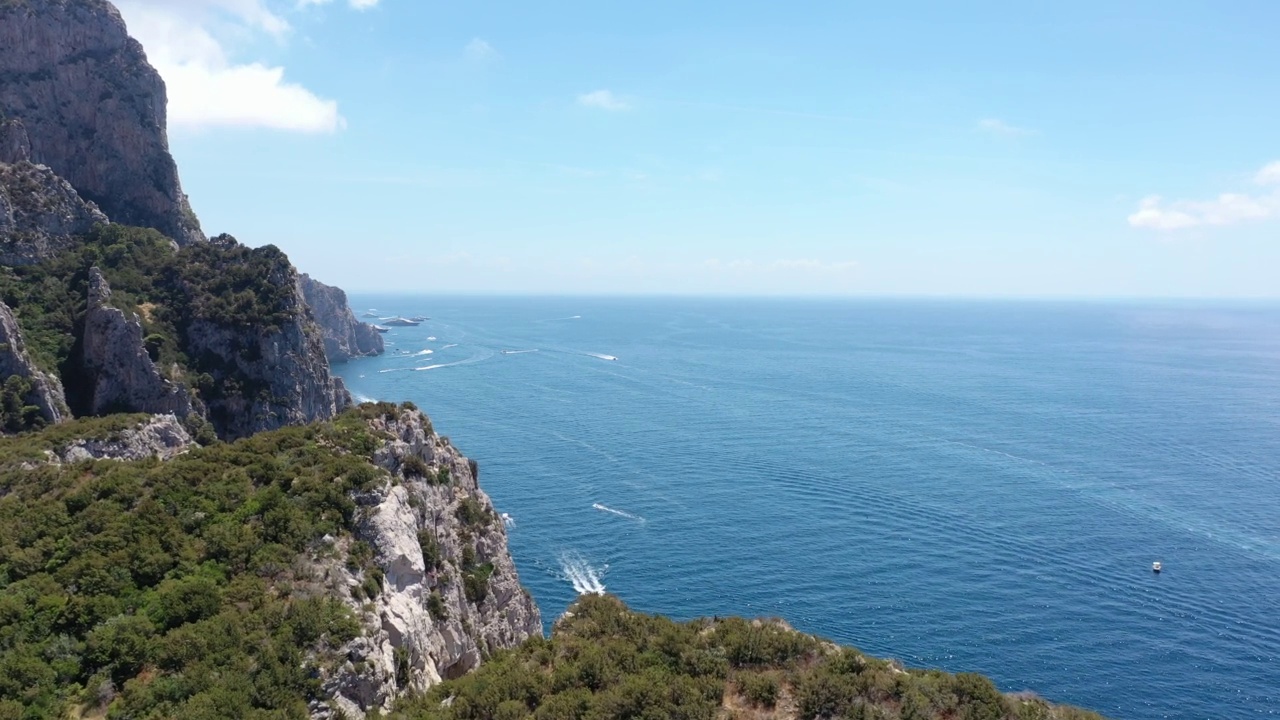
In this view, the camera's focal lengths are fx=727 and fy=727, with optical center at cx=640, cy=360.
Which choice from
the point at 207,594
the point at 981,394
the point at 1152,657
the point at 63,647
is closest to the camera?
the point at 63,647

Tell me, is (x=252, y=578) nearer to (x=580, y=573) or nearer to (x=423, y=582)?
(x=423, y=582)

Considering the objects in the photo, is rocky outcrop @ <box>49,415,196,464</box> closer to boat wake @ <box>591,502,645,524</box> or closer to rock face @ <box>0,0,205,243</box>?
boat wake @ <box>591,502,645,524</box>

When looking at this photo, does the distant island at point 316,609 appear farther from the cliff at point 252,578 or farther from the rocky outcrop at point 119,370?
the rocky outcrop at point 119,370

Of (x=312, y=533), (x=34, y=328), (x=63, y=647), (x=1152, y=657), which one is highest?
(x=34, y=328)

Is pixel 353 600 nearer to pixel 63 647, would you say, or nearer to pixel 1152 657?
pixel 63 647

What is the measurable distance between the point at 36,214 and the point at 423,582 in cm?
6428

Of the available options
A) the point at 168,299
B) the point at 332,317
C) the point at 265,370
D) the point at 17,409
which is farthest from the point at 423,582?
the point at 332,317

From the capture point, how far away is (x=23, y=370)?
165 feet

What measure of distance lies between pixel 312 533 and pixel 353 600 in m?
3.56

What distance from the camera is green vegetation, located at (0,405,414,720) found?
19.4 m

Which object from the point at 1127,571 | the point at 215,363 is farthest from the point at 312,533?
the point at 1127,571

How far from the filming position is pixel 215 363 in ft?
216

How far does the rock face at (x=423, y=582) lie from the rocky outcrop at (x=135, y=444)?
15.0 meters

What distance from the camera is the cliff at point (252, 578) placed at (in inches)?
784
